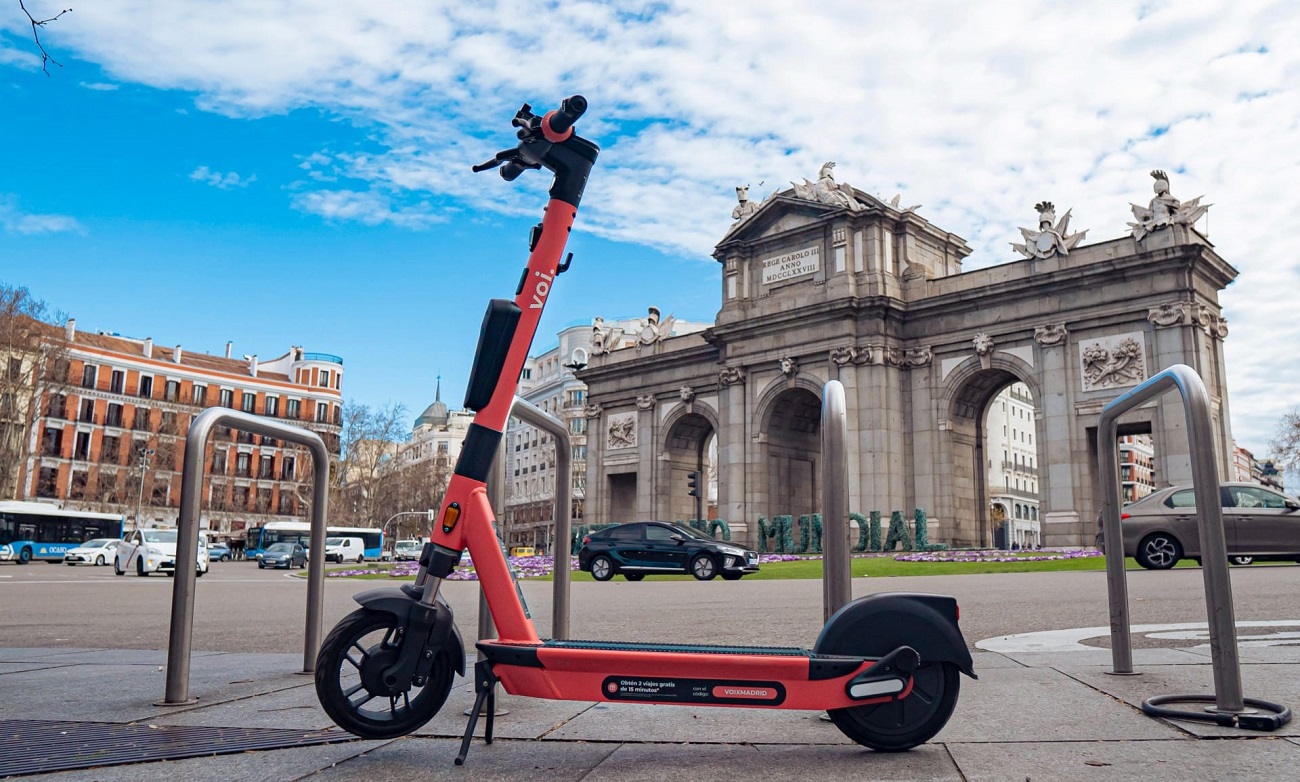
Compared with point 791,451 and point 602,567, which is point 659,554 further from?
point 791,451

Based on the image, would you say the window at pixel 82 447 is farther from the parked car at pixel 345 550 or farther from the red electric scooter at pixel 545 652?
the red electric scooter at pixel 545 652

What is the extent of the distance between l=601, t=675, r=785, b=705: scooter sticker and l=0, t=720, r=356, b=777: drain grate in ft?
4.35

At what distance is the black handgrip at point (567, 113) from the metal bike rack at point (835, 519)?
1.56m

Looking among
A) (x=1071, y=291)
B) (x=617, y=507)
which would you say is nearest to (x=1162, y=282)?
(x=1071, y=291)

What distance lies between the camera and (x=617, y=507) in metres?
51.2

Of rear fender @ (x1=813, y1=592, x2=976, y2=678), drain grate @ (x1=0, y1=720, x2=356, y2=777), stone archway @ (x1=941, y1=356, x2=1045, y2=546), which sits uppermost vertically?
stone archway @ (x1=941, y1=356, x2=1045, y2=546)

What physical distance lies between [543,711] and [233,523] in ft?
253

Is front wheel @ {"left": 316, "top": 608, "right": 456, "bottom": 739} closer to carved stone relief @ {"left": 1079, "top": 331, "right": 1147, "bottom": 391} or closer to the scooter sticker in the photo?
the scooter sticker

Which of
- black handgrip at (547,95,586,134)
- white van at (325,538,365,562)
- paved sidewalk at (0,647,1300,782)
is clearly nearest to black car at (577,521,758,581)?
paved sidewalk at (0,647,1300,782)

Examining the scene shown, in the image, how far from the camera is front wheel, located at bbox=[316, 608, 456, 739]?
3625 mm

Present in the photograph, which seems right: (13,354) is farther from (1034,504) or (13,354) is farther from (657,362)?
(1034,504)

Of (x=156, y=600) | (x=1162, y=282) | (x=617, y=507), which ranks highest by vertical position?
(x=1162, y=282)

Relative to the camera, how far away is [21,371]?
169ft

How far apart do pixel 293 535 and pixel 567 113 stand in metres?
61.6
